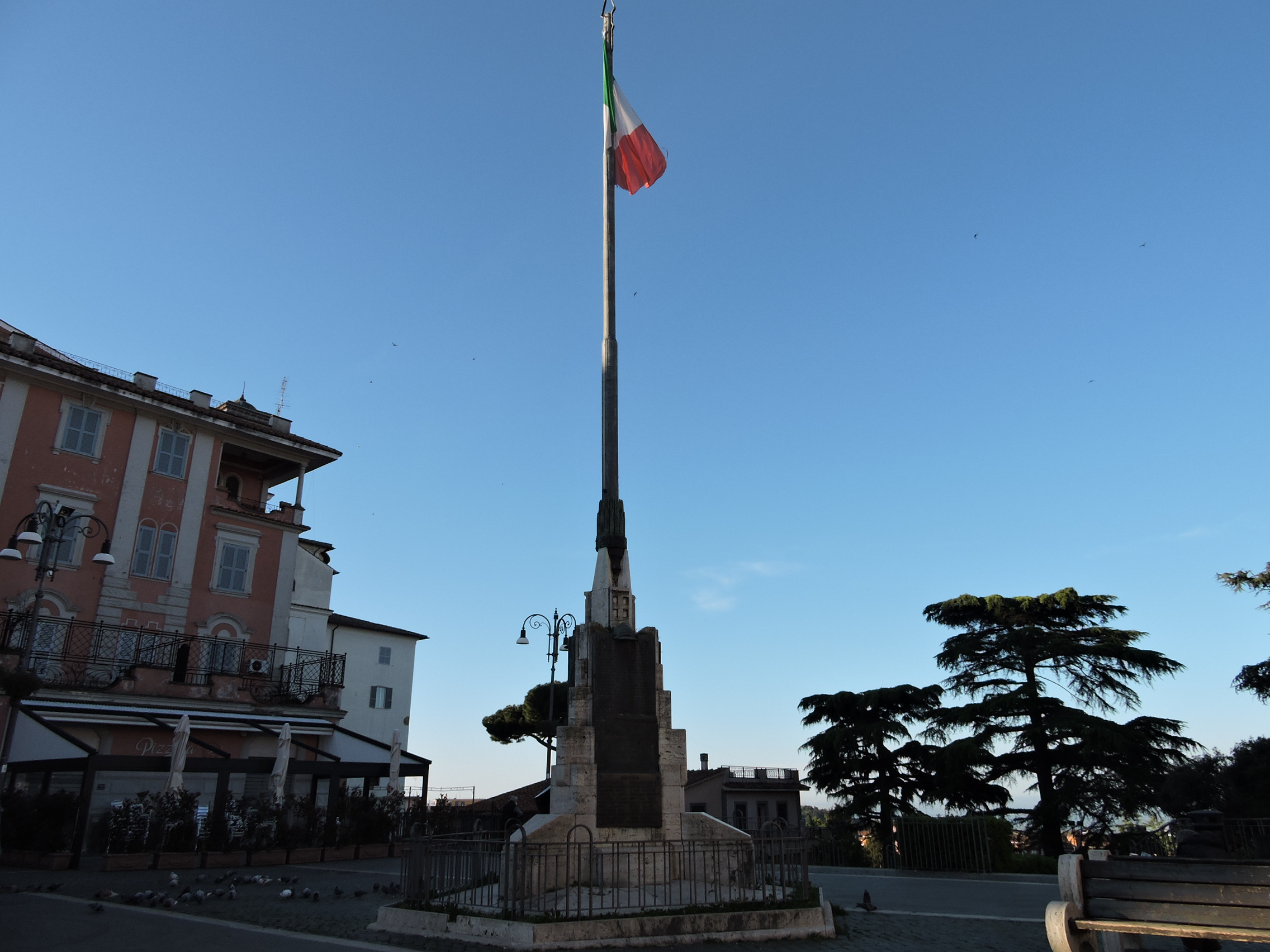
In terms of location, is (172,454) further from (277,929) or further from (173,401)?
(277,929)

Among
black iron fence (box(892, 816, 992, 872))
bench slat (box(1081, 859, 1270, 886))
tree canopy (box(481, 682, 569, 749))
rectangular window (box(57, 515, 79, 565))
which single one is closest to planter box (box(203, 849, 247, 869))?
rectangular window (box(57, 515, 79, 565))

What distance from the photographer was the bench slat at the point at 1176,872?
5.14 metres

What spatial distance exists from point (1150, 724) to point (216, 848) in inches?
1012

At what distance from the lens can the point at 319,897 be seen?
13141mm

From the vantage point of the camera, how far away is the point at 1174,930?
522cm

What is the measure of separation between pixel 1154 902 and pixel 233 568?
28.6 m

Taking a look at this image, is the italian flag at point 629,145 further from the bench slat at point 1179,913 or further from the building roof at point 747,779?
the building roof at point 747,779

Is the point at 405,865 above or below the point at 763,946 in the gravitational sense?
above

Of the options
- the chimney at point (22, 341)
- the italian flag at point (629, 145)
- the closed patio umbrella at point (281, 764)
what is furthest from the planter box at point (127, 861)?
the italian flag at point (629, 145)

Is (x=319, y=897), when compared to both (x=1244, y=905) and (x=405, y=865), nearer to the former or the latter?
(x=405, y=865)

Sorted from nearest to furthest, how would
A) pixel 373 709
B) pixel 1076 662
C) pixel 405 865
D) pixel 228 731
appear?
pixel 405 865
pixel 228 731
pixel 1076 662
pixel 373 709

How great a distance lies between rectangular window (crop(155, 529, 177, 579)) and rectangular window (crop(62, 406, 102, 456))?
3259 mm

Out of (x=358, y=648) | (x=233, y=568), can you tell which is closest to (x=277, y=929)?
(x=233, y=568)

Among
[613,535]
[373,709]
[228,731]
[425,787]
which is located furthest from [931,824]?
[373,709]
